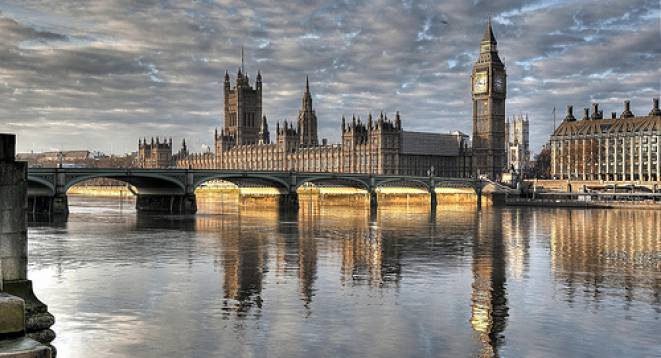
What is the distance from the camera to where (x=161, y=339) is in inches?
747

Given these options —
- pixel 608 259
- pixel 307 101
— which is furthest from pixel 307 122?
pixel 608 259

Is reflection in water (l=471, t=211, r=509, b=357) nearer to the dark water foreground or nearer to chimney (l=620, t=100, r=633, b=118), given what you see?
the dark water foreground

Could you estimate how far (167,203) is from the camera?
8594 cm

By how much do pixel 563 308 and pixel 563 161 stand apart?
137612 mm

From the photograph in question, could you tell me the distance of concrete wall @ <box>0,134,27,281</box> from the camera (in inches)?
520

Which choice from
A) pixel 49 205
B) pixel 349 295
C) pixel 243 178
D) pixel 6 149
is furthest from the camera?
pixel 243 178

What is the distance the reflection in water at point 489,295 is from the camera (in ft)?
63.9

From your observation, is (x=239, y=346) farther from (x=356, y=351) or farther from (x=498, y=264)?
(x=498, y=264)

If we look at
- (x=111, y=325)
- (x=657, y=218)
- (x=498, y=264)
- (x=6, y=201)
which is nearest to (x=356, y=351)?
(x=111, y=325)

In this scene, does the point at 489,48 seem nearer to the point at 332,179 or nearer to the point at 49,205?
the point at 332,179

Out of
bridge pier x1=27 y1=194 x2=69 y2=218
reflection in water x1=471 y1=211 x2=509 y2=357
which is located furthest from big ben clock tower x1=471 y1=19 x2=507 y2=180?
reflection in water x1=471 y1=211 x2=509 y2=357

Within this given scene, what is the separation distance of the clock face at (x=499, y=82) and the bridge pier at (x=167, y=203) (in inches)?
3910

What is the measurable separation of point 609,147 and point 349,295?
13477 centimetres

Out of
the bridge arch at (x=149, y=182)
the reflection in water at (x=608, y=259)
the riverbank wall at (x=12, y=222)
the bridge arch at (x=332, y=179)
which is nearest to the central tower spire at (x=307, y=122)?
the bridge arch at (x=332, y=179)
